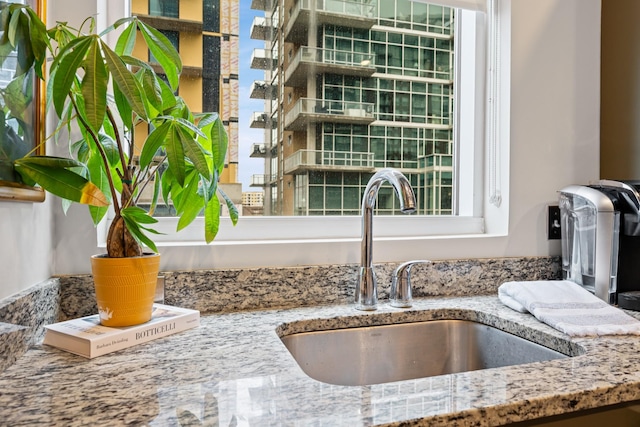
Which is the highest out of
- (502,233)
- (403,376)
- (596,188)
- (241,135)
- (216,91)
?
(216,91)

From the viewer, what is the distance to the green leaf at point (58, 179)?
2.21 ft

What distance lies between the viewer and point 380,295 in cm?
118

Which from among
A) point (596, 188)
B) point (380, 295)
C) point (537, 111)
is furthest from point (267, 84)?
point (596, 188)

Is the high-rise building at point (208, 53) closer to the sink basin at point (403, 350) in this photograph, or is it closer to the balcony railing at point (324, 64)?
the balcony railing at point (324, 64)

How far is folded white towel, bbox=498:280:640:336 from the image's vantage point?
885 millimetres

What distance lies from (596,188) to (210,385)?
3.67 feet

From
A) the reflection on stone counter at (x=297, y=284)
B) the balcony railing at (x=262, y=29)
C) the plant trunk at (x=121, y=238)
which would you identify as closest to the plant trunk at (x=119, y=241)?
the plant trunk at (x=121, y=238)

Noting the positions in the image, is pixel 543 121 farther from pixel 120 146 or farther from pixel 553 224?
pixel 120 146

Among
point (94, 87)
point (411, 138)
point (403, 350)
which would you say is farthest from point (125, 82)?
point (411, 138)

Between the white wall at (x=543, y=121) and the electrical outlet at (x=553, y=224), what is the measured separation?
19 millimetres

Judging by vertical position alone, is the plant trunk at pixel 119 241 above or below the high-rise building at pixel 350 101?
below

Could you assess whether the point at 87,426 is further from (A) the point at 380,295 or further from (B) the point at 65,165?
(A) the point at 380,295

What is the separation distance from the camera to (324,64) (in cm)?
132

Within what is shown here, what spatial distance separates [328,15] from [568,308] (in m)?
1.01
